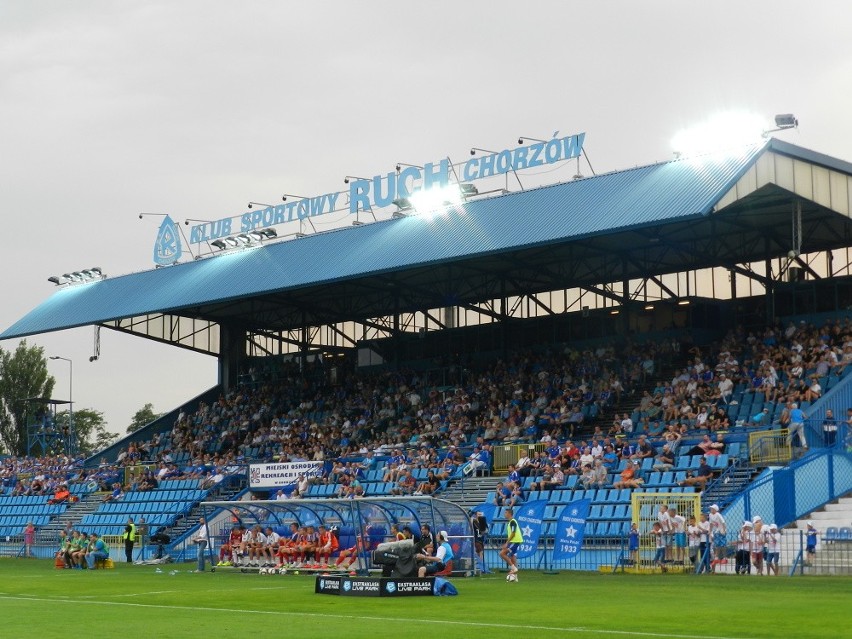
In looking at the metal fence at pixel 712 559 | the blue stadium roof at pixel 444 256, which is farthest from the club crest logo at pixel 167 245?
the metal fence at pixel 712 559

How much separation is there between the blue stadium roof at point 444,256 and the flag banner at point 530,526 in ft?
32.2

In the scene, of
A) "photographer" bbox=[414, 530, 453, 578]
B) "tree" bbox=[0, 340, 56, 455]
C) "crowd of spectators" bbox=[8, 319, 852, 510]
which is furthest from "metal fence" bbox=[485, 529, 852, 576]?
"tree" bbox=[0, 340, 56, 455]

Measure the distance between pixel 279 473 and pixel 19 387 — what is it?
230 feet

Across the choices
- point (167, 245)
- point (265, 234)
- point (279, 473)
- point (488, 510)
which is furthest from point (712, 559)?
point (167, 245)

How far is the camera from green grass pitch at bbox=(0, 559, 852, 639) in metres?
17.8

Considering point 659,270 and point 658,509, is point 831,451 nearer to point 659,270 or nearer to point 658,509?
point 658,509

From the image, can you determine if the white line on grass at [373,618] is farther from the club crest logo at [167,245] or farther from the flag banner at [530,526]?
the club crest logo at [167,245]

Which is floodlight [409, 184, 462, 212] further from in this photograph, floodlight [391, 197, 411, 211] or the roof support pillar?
the roof support pillar

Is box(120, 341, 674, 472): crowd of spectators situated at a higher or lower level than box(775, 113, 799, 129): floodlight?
lower

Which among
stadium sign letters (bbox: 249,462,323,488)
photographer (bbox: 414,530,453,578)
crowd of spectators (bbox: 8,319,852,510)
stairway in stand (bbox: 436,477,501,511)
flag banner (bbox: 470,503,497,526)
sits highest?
crowd of spectators (bbox: 8,319,852,510)

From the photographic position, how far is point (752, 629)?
17344mm

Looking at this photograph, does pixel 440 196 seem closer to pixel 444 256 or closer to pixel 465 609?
pixel 444 256

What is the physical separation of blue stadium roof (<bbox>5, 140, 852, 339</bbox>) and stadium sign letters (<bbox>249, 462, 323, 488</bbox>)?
6.93 metres

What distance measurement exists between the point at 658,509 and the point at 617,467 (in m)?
5.71
